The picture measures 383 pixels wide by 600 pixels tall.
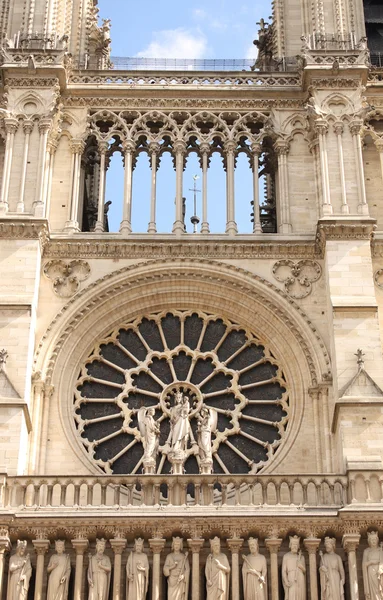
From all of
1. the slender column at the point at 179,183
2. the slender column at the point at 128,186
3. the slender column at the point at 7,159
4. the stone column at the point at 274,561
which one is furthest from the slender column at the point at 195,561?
the slender column at the point at 7,159

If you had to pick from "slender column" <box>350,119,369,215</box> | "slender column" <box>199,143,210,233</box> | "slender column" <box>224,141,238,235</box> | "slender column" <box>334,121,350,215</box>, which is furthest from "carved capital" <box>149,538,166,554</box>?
"slender column" <box>350,119,369,215</box>

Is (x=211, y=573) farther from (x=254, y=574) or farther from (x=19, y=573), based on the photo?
(x=19, y=573)

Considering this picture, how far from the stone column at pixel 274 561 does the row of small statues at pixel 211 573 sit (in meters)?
0.10

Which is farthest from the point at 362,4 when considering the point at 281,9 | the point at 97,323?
the point at 97,323

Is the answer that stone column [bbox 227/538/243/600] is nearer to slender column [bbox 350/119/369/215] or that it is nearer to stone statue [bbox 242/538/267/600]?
stone statue [bbox 242/538/267/600]

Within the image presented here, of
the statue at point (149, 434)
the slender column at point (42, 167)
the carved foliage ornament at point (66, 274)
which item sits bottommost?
the statue at point (149, 434)

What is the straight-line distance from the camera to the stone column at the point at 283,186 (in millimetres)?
24016

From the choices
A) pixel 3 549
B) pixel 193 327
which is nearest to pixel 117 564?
pixel 3 549

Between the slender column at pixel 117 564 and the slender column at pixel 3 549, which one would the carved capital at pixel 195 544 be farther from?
the slender column at pixel 3 549

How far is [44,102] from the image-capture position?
965 inches

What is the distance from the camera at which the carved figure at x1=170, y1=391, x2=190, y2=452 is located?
2058 centimetres

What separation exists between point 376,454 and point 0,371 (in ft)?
19.0

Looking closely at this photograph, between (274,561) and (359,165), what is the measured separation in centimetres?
756

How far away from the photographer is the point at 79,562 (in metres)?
19.4
